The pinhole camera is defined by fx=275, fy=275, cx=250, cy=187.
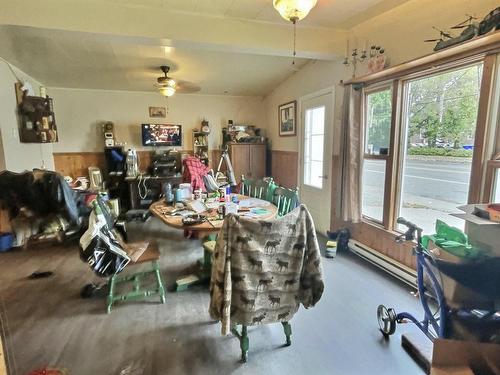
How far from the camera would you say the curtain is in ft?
9.39

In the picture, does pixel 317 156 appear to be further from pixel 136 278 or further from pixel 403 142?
pixel 136 278

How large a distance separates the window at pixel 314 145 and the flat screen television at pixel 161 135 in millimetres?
2606

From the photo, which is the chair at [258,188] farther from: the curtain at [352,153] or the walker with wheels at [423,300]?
the walker with wheels at [423,300]

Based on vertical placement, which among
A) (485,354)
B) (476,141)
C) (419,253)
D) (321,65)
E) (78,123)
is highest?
(321,65)

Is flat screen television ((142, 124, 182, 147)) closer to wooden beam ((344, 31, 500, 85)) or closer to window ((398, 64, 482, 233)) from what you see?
wooden beam ((344, 31, 500, 85))

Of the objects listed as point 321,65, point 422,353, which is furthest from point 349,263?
point 321,65

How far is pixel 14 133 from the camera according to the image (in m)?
3.41

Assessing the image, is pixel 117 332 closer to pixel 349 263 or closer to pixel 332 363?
pixel 332 363

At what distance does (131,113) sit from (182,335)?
4525mm

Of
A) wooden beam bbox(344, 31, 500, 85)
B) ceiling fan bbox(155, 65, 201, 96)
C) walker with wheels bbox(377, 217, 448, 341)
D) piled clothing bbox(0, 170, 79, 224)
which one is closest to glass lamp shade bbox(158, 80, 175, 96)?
ceiling fan bbox(155, 65, 201, 96)

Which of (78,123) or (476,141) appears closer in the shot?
(476,141)

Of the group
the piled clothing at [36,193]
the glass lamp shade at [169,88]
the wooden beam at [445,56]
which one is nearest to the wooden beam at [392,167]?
the wooden beam at [445,56]

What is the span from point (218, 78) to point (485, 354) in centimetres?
451

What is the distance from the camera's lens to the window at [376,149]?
2760 millimetres
